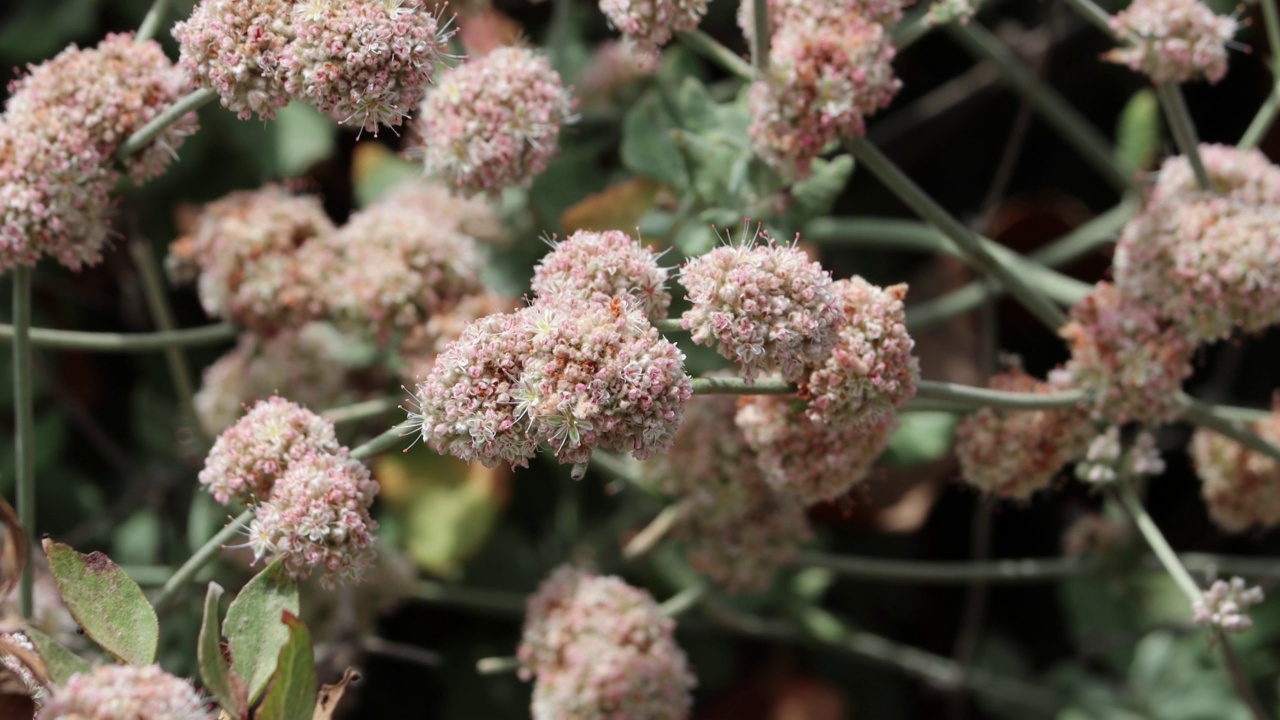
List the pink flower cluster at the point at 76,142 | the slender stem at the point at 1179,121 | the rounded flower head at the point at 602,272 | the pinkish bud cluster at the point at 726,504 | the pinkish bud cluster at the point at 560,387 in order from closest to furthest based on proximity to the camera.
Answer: the pinkish bud cluster at the point at 560,387 → the rounded flower head at the point at 602,272 → the pink flower cluster at the point at 76,142 → the slender stem at the point at 1179,121 → the pinkish bud cluster at the point at 726,504

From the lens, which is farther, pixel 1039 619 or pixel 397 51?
pixel 1039 619

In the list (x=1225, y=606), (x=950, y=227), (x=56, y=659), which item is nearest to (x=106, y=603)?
(x=56, y=659)

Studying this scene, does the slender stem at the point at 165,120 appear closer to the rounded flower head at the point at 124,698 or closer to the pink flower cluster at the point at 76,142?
the pink flower cluster at the point at 76,142

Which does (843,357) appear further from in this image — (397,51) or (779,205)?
(397,51)

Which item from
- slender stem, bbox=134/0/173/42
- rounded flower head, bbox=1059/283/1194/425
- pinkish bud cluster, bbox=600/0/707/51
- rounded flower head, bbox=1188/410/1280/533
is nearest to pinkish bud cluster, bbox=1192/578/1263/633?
rounded flower head, bbox=1059/283/1194/425

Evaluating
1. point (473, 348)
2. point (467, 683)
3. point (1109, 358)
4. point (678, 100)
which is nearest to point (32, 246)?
point (473, 348)

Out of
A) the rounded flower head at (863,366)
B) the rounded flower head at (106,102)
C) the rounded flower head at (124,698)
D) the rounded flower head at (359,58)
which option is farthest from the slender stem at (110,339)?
the rounded flower head at (863,366)
